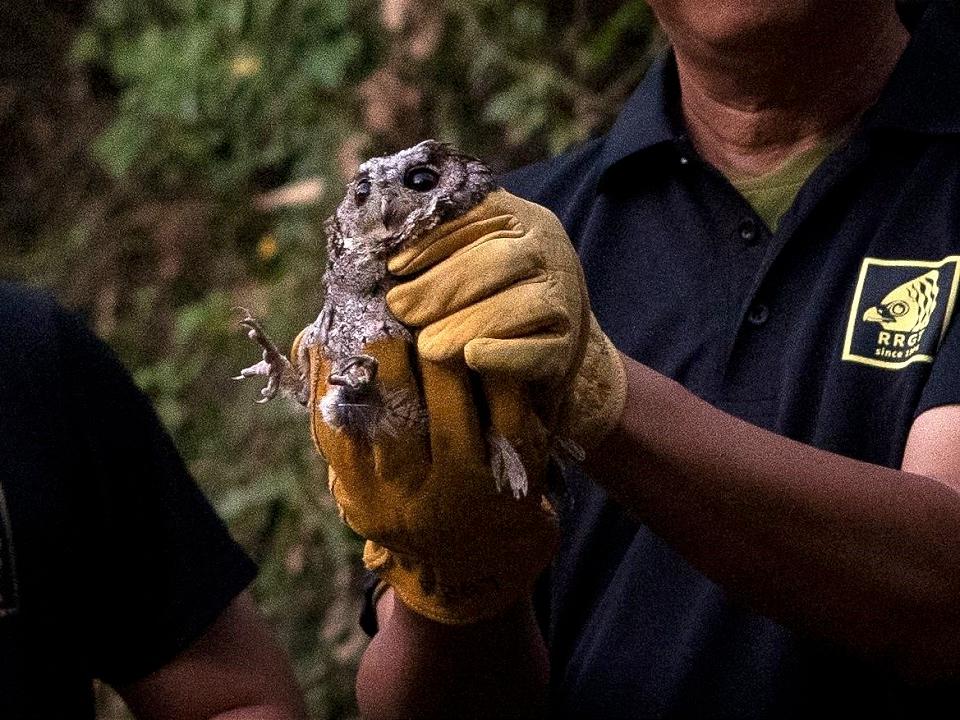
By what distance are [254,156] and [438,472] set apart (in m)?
2.91

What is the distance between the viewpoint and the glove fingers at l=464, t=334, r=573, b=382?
3.20 ft

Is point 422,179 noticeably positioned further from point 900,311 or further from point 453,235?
point 900,311

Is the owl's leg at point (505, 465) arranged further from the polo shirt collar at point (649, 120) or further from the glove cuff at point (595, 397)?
the polo shirt collar at point (649, 120)

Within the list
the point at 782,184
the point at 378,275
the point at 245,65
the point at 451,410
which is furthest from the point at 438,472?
the point at 245,65

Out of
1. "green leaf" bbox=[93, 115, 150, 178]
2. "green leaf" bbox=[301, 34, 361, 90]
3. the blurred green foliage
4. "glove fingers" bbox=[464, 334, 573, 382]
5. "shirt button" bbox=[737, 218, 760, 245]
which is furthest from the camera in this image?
"green leaf" bbox=[93, 115, 150, 178]

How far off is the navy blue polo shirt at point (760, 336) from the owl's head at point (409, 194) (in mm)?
458

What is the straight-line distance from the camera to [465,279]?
996mm

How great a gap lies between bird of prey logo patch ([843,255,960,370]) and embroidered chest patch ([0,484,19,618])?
839mm

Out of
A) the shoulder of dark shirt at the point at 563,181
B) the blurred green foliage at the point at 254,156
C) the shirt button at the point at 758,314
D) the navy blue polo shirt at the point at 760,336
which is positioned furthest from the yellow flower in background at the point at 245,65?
the shirt button at the point at 758,314

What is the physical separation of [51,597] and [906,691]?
84 cm

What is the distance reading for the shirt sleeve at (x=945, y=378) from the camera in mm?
1240

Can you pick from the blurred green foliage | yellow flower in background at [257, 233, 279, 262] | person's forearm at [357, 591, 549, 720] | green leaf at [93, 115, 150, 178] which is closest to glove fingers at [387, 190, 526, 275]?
person's forearm at [357, 591, 549, 720]

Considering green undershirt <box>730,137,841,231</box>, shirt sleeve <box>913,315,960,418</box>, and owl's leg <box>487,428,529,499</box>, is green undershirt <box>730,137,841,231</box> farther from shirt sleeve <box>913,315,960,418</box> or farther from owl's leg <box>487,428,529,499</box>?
owl's leg <box>487,428,529,499</box>

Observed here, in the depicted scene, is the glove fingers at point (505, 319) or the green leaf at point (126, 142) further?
the green leaf at point (126, 142)
